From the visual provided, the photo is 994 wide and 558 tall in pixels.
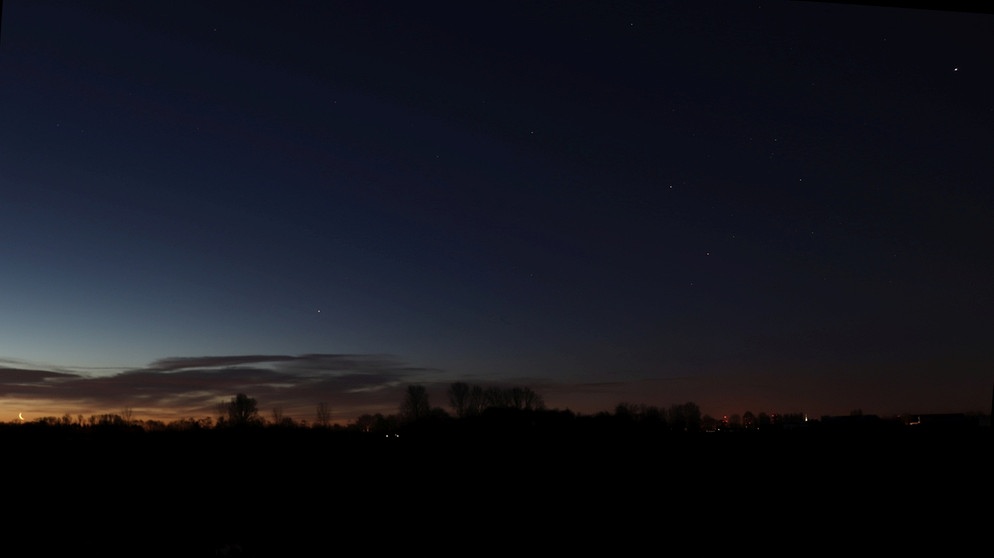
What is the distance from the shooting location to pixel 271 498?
697cm

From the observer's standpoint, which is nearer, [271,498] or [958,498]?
[958,498]

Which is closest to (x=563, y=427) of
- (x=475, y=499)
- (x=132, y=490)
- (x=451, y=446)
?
(x=451, y=446)

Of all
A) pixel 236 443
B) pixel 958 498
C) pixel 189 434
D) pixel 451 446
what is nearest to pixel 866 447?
pixel 958 498

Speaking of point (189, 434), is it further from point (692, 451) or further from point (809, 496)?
point (809, 496)

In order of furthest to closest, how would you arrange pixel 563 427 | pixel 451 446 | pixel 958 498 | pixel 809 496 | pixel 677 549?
pixel 563 427 → pixel 451 446 → pixel 809 496 → pixel 958 498 → pixel 677 549

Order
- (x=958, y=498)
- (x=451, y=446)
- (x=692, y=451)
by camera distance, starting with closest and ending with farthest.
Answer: (x=958, y=498) < (x=692, y=451) < (x=451, y=446)

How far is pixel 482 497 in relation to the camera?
705 centimetres

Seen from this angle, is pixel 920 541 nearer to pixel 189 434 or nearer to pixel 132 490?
pixel 132 490

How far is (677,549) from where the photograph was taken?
4.77 metres

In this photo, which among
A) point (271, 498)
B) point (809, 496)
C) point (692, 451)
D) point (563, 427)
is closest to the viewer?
point (809, 496)

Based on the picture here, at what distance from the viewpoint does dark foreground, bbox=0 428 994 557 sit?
4828 millimetres

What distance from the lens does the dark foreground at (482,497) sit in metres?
4.83

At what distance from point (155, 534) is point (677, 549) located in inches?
146

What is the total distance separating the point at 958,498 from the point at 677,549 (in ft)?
6.97
